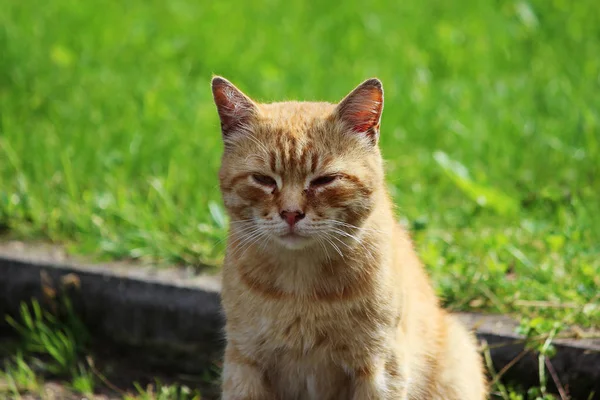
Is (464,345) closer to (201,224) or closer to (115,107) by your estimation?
(201,224)

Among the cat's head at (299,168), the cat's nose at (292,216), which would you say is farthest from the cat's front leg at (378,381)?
the cat's nose at (292,216)

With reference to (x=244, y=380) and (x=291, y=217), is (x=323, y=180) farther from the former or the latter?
(x=244, y=380)

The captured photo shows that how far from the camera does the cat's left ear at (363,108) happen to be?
305 centimetres

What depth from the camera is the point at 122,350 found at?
431 cm

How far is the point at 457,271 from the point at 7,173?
97.7 inches

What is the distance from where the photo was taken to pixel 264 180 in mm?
3027

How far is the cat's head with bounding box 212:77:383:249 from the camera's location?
116 inches

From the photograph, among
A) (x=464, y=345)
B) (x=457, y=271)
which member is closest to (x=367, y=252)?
(x=464, y=345)

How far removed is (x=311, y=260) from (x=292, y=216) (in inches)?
9.2

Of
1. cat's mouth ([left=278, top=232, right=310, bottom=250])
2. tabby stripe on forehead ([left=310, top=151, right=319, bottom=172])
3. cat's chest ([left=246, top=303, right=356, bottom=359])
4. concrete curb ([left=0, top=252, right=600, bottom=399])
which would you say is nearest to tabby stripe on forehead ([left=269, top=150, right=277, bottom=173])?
tabby stripe on forehead ([left=310, top=151, right=319, bottom=172])

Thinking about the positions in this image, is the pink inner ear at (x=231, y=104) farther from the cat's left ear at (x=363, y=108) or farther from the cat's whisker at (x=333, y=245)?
the cat's whisker at (x=333, y=245)

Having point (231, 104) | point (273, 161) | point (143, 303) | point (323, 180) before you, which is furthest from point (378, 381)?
point (143, 303)

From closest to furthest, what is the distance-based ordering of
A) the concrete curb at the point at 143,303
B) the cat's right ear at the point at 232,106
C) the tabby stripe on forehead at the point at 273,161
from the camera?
the tabby stripe on forehead at the point at 273,161 → the cat's right ear at the point at 232,106 → the concrete curb at the point at 143,303

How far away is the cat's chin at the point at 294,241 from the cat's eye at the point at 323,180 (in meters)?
0.18
